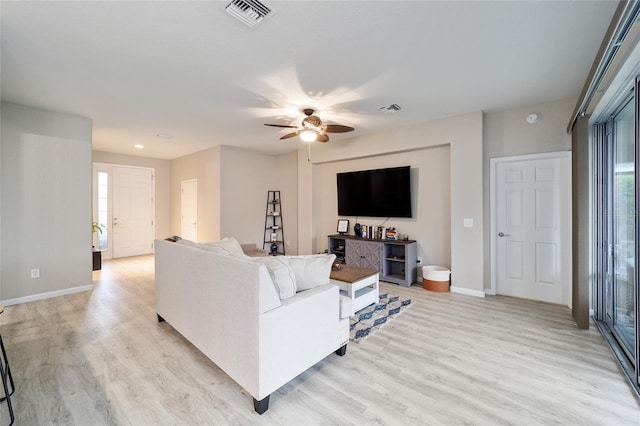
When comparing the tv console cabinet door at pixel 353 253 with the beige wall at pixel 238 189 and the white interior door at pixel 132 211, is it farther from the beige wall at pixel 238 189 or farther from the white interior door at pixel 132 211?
the white interior door at pixel 132 211

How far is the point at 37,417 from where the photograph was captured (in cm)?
173

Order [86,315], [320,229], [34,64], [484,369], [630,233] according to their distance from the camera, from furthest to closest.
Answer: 1. [320,229]
2. [86,315]
3. [34,64]
4. [630,233]
5. [484,369]

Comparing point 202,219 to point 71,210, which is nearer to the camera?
point 71,210

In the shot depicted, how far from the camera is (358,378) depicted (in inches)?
83.0

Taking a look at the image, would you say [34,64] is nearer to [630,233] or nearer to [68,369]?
[68,369]

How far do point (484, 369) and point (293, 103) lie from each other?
347 cm

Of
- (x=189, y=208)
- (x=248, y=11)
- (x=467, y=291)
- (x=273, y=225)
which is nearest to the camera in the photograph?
(x=248, y=11)

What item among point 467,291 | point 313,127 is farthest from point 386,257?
point 313,127

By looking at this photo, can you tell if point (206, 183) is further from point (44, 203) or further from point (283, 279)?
point (283, 279)

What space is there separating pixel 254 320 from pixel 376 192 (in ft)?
12.8

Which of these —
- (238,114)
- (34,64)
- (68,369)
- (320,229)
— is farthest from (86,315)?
(320,229)

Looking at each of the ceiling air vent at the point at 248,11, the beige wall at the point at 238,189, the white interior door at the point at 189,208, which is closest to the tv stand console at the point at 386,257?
the beige wall at the point at 238,189

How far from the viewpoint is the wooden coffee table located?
324cm

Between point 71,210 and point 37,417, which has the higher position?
point 71,210
